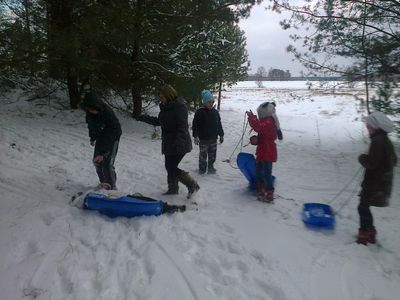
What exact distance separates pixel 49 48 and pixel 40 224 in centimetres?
308

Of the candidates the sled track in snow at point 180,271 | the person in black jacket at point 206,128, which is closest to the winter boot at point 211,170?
the person in black jacket at point 206,128

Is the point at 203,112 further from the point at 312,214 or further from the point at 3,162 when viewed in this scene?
the point at 3,162

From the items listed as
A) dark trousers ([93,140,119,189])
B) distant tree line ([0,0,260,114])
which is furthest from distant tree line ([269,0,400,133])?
dark trousers ([93,140,119,189])

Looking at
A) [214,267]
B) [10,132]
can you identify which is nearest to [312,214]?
[214,267]

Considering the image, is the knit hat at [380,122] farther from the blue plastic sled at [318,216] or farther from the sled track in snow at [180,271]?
the sled track in snow at [180,271]

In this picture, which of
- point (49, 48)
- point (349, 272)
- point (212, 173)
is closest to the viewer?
point (349, 272)

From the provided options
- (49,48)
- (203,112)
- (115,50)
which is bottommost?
(203,112)

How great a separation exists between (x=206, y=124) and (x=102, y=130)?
2332mm

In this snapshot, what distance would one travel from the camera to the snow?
319 cm

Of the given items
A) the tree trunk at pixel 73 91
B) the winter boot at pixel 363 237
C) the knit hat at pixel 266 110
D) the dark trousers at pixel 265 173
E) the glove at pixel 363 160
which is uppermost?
the tree trunk at pixel 73 91

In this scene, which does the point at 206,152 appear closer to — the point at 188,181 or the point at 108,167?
the point at 188,181

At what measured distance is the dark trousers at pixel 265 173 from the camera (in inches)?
212

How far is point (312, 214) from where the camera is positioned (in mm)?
4637

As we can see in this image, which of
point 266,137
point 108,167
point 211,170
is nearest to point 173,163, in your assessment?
point 108,167
